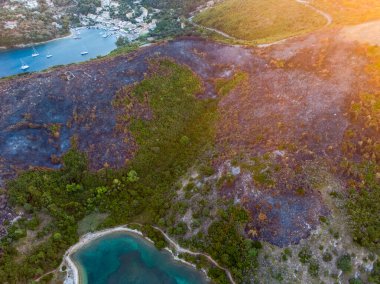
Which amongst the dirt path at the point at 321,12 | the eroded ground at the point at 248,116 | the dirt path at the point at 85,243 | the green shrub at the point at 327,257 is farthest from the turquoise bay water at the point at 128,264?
the dirt path at the point at 321,12

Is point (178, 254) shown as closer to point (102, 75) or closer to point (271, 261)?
point (271, 261)

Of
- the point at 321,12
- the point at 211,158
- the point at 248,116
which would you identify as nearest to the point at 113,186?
the point at 211,158

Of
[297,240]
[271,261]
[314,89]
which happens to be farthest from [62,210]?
[314,89]

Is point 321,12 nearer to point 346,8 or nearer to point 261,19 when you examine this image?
point 346,8

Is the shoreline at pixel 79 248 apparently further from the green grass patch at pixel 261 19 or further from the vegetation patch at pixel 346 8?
the vegetation patch at pixel 346 8

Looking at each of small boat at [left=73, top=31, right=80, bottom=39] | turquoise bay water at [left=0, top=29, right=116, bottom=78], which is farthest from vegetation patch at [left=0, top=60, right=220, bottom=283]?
small boat at [left=73, top=31, right=80, bottom=39]
